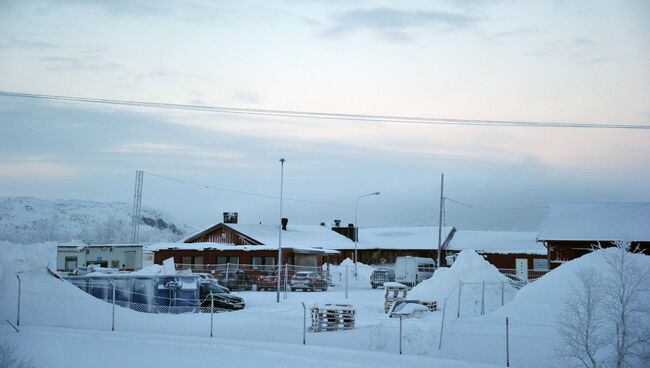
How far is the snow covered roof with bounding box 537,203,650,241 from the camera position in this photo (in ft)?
165

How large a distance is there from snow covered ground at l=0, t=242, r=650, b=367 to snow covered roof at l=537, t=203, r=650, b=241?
18087 mm

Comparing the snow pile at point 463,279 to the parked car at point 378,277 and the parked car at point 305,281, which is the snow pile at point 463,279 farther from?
the parked car at point 378,277

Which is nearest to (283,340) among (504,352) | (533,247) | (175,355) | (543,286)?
(175,355)

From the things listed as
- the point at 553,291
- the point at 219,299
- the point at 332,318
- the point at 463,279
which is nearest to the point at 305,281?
the point at 463,279

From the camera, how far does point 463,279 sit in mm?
41875

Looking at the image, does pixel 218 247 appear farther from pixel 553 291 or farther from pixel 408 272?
pixel 553 291

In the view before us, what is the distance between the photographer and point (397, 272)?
60969 mm

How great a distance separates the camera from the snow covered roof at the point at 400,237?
84.6 m

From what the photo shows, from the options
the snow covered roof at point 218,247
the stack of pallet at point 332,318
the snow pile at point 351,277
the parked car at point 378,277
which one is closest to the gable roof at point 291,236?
the snow covered roof at point 218,247

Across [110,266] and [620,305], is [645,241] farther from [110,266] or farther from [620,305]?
[110,266]

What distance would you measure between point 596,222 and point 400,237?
38.8 m

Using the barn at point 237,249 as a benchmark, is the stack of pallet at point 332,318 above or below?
below

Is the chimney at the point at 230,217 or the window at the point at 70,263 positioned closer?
the window at the point at 70,263

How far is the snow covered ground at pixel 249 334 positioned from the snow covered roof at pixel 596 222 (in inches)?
712
